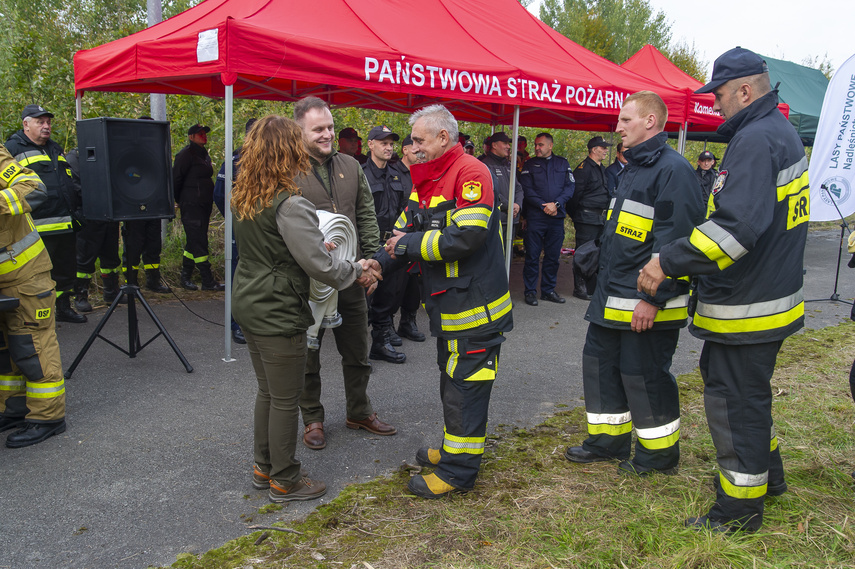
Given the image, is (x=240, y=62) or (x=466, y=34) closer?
(x=240, y=62)

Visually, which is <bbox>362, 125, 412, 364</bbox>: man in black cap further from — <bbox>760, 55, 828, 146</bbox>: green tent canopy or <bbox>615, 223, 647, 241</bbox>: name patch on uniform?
<bbox>760, 55, 828, 146</bbox>: green tent canopy

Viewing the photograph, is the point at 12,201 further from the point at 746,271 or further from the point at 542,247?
the point at 542,247

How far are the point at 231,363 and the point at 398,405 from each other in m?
1.65

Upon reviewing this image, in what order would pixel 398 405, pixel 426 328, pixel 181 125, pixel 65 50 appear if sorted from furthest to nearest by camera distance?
pixel 65 50, pixel 181 125, pixel 426 328, pixel 398 405

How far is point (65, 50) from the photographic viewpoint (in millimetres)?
12273

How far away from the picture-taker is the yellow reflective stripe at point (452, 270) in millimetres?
3111

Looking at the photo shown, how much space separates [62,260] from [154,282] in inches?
60.4

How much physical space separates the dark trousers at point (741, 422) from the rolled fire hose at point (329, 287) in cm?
194

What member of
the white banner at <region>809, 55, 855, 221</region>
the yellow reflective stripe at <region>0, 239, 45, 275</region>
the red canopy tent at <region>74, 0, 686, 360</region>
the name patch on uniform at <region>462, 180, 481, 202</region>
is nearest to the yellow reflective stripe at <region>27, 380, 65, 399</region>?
the yellow reflective stripe at <region>0, 239, 45, 275</region>

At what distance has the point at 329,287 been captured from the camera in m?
3.46

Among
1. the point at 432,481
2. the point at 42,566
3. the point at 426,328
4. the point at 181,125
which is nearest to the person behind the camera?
the point at 42,566

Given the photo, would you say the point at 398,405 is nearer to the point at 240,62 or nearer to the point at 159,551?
the point at 159,551

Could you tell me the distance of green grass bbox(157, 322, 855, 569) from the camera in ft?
8.68

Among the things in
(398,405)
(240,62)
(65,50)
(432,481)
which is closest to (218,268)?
(240,62)
